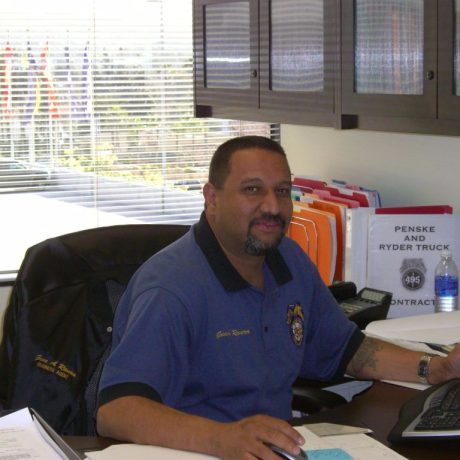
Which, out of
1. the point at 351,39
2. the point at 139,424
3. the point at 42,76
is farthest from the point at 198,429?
the point at 42,76

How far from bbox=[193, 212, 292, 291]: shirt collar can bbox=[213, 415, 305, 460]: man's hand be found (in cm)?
47

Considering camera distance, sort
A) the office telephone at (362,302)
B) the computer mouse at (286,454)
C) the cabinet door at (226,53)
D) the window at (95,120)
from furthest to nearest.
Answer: the window at (95,120)
the cabinet door at (226,53)
the office telephone at (362,302)
the computer mouse at (286,454)

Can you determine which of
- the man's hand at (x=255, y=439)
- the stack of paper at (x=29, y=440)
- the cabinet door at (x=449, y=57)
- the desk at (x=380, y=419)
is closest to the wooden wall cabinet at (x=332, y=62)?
the cabinet door at (x=449, y=57)

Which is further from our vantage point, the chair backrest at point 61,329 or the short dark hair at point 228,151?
the short dark hair at point 228,151

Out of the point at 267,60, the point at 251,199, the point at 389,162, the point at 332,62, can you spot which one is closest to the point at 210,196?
the point at 251,199

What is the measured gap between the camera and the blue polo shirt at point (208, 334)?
5.84 feet

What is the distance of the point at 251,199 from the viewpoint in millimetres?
2037

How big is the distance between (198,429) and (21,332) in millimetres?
543

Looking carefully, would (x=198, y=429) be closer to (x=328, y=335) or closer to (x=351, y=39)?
(x=328, y=335)

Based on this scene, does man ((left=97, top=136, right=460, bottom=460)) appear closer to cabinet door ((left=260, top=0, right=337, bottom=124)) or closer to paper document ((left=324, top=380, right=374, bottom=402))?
paper document ((left=324, top=380, right=374, bottom=402))

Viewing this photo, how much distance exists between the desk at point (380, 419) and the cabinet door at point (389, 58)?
0.70 meters

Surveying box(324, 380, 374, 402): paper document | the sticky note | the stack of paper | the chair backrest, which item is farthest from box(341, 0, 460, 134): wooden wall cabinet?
the stack of paper

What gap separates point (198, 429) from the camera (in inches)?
62.6

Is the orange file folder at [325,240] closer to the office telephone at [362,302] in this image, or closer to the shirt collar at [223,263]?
the office telephone at [362,302]
